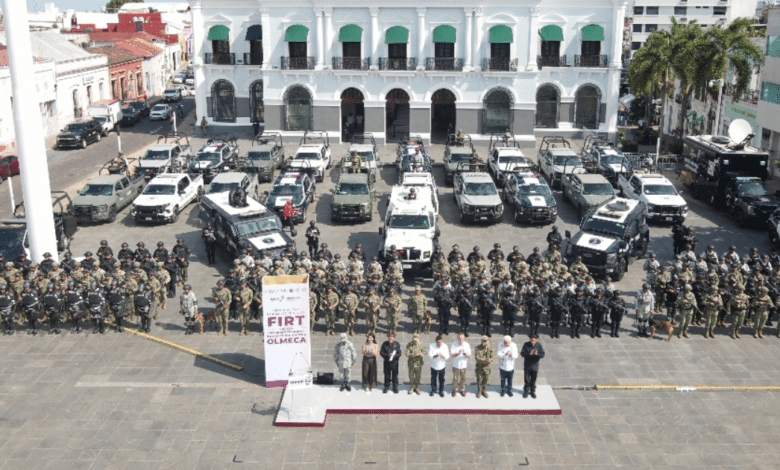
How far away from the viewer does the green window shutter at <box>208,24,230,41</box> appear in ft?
173

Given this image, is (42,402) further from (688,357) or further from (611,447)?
(688,357)

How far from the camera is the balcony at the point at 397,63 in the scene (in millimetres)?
49750

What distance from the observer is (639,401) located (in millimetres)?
17797

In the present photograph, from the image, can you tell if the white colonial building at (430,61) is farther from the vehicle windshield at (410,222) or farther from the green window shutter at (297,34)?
the vehicle windshield at (410,222)

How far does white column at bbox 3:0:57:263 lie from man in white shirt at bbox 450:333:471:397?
1426 centimetres

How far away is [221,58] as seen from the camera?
53.4m

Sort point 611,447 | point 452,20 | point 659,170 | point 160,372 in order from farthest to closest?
1. point 452,20
2. point 659,170
3. point 160,372
4. point 611,447

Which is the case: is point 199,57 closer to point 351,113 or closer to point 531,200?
point 351,113

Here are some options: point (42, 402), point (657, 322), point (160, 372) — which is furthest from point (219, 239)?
point (657, 322)

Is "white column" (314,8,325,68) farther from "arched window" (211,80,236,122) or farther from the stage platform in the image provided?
the stage platform

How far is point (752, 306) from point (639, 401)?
19.7 feet

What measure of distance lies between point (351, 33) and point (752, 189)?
26506 mm

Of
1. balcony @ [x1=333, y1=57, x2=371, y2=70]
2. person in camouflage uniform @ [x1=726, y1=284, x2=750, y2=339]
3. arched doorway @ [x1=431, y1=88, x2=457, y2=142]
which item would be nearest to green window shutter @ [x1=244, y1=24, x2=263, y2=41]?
balcony @ [x1=333, y1=57, x2=371, y2=70]

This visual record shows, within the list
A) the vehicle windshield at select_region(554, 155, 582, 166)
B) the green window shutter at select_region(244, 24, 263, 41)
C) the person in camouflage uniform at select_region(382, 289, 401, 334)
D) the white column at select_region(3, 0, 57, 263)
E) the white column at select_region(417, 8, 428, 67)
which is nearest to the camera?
the person in camouflage uniform at select_region(382, 289, 401, 334)
